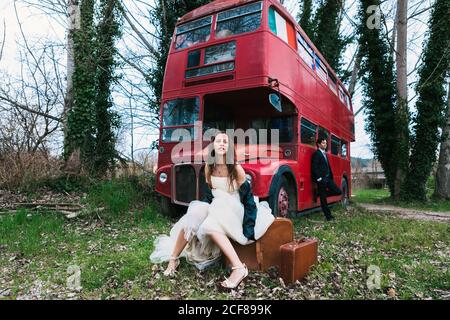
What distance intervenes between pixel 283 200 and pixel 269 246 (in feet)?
10.2

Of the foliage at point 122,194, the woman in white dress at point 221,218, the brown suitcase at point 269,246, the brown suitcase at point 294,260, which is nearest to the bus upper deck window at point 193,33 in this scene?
the foliage at point 122,194

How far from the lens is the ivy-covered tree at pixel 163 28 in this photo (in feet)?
40.3

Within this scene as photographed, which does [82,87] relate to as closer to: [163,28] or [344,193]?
[163,28]

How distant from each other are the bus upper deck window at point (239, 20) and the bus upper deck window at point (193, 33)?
0.91 ft

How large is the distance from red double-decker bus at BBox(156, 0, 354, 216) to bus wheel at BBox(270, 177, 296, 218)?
0.7 inches

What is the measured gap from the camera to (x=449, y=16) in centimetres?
1373

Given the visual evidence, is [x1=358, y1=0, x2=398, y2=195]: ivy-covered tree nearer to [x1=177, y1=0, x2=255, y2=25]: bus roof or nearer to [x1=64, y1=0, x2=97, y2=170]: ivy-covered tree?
[x1=177, y1=0, x2=255, y2=25]: bus roof

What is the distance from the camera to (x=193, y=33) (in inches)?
309

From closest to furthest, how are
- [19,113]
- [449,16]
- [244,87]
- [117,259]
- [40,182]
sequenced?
[117,259]
[244,87]
[40,182]
[19,113]
[449,16]

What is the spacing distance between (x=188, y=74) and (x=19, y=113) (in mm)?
6869

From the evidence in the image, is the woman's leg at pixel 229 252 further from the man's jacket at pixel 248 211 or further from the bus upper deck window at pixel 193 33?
the bus upper deck window at pixel 193 33
